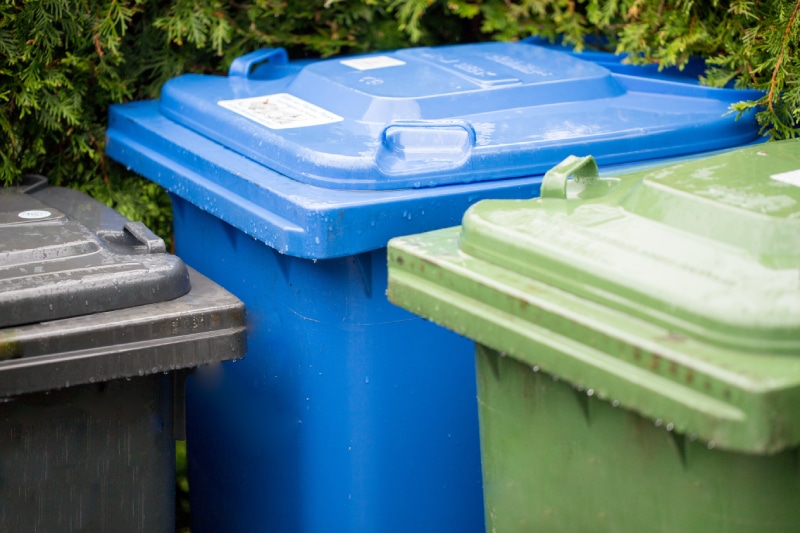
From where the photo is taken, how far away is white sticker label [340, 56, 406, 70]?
2.62 metres

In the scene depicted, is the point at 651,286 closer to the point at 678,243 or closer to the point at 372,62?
the point at 678,243

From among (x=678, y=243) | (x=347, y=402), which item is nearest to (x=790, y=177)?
(x=678, y=243)

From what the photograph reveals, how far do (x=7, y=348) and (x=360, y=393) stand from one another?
0.72 metres

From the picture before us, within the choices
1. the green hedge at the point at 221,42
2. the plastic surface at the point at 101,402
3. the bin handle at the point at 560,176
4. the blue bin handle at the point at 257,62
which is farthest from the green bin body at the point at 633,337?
the blue bin handle at the point at 257,62

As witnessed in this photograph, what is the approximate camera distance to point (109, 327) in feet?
6.09

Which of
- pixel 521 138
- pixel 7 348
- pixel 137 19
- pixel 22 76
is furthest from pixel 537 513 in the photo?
pixel 137 19

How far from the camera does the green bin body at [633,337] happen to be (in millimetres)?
1338

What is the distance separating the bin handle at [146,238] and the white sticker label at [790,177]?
1.20 meters

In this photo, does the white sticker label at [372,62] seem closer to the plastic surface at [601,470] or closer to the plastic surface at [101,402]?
the plastic surface at [101,402]

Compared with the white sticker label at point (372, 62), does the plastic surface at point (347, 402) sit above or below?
below

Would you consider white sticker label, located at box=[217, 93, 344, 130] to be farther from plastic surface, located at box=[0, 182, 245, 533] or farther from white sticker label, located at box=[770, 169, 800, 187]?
white sticker label, located at box=[770, 169, 800, 187]

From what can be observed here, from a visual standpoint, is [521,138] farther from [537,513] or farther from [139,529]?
[139,529]

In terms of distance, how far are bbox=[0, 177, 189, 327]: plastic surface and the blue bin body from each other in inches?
8.6

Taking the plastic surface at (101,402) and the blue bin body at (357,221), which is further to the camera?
the blue bin body at (357,221)
